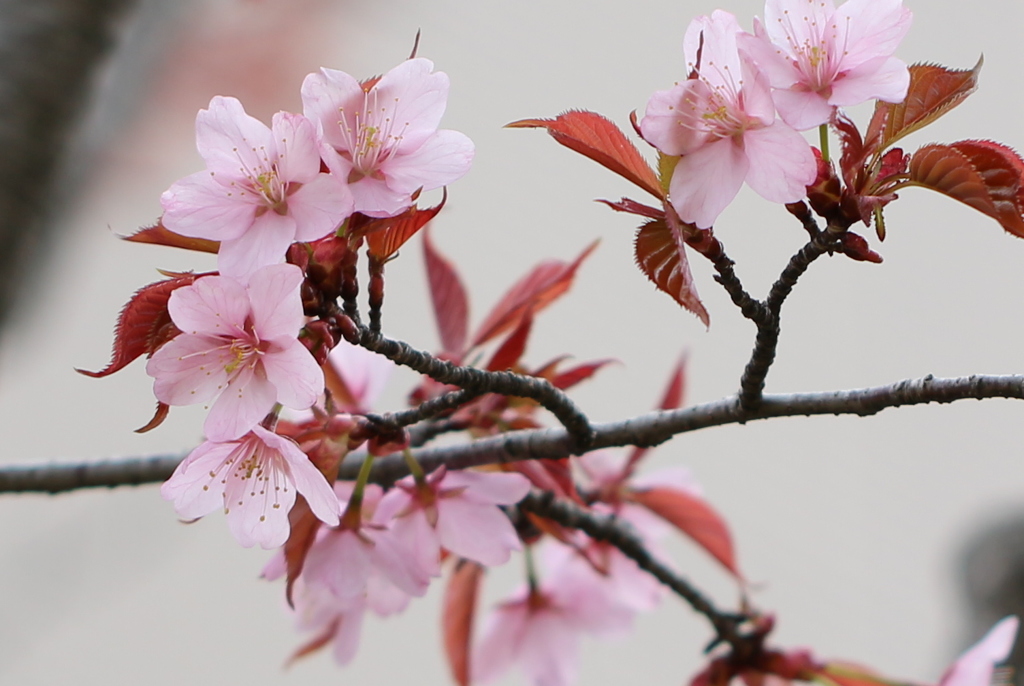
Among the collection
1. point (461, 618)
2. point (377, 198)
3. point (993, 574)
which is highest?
point (377, 198)

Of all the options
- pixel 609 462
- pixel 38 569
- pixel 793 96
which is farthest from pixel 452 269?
pixel 38 569

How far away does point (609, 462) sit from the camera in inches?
27.9

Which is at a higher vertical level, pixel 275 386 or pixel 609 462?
pixel 275 386

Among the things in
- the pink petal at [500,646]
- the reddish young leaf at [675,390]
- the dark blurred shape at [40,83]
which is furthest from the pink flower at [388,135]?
the dark blurred shape at [40,83]

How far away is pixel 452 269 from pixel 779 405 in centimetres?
29

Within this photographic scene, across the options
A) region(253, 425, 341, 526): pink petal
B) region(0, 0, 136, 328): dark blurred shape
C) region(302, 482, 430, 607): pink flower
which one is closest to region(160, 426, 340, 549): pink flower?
region(253, 425, 341, 526): pink petal

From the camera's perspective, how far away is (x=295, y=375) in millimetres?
310

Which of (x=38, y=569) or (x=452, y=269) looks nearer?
(x=452, y=269)

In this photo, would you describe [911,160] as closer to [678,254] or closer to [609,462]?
[678,254]

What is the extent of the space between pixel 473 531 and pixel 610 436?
0.34ft

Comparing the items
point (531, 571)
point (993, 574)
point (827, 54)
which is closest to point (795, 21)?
point (827, 54)

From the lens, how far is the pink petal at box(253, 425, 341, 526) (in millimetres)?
326

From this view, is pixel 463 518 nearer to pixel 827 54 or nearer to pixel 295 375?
pixel 295 375

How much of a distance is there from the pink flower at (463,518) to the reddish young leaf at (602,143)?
0.69 feet
